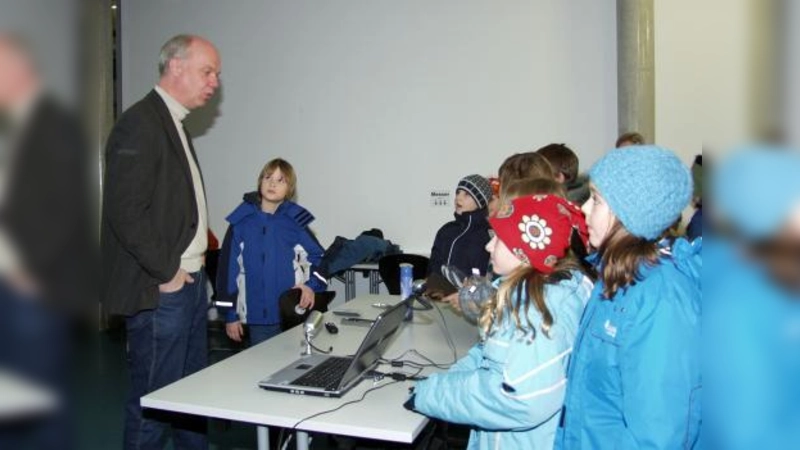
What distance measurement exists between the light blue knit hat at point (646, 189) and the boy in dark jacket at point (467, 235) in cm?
187

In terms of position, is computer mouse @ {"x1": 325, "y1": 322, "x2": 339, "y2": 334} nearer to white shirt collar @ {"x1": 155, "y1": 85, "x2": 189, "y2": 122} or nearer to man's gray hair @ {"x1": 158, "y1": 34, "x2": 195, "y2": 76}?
white shirt collar @ {"x1": 155, "y1": 85, "x2": 189, "y2": 122}

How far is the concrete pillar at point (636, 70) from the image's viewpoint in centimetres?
445

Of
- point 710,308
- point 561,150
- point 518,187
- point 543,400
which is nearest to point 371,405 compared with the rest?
point 543,400

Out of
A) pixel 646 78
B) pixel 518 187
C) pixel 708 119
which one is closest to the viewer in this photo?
pixel 708 119

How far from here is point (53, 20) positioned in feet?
0.80

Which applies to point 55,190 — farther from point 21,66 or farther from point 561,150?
point 561,150

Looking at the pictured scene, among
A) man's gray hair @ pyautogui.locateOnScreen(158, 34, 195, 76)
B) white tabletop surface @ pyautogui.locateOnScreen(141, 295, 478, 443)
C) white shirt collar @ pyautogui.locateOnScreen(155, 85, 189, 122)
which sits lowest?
white tabletop surface @ pyautogui.locateOnScreen(141, 295, 478, 443)

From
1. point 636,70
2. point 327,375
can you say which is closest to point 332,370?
point 327,375

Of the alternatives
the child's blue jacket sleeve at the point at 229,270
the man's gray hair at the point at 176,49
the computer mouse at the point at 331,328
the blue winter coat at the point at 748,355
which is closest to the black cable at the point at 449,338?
the computer mouse at the point at 331,328

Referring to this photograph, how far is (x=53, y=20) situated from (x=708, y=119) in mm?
312

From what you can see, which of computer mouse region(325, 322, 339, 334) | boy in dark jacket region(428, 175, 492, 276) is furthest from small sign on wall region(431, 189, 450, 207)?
computer mouse region(325, 322, 339, 334)

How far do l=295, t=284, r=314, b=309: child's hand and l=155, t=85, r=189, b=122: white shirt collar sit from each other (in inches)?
41.3

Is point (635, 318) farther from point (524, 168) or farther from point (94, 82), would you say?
point (524, 168)

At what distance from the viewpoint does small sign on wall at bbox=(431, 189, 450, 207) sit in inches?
218
